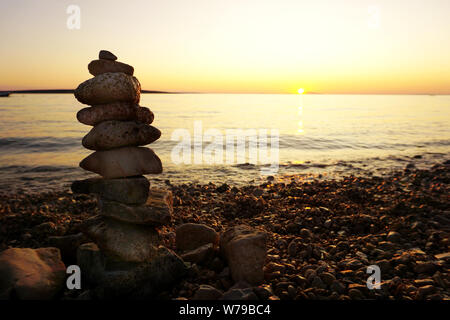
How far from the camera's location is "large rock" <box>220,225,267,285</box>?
17.5 ft

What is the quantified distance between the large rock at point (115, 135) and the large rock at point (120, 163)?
13 centimetres

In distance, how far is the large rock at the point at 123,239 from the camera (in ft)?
17.2

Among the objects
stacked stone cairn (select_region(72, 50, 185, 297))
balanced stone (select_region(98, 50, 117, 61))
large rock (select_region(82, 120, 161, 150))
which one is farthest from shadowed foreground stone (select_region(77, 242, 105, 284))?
balanced stone (select_region(98, 50, 117, 61))

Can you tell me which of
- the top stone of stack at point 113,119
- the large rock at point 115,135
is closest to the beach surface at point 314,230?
the top stone of stack at point 113,119

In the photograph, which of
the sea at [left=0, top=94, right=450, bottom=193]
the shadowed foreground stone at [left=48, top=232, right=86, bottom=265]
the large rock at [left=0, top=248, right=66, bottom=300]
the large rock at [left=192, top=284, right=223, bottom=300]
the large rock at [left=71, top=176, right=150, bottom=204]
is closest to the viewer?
the large rock at [left=0, top=248, right=66, bottom=300]

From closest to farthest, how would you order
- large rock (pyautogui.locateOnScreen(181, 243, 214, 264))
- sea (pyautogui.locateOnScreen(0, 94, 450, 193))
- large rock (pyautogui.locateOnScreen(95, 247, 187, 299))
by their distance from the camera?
1. large rock (pyautogui.locateOnScreen(95, 247, 187, 299))
2. large rock (pyautogui.locateOnScreen(181, 243, 214, 264))
3. sea (pyautogui.locateOnScreen(0, 94, 450, 193))

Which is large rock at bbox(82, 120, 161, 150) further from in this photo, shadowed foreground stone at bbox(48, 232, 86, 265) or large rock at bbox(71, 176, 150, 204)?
shadowed foreground stone at bbox(48, 232, 86, 265)

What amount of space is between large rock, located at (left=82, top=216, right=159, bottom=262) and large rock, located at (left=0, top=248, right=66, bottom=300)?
0.84 m

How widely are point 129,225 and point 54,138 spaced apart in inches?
1135

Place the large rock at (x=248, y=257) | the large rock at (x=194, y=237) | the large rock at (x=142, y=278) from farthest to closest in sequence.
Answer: the large rock at (x=194, y=237) → the large rock at (x=248, y=257) → the large rock at (x=142, y=278)

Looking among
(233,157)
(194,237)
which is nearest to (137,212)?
(194,237)

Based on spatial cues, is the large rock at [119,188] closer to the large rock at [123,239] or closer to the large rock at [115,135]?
the large rock at [123,239]

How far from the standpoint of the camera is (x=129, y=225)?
5.53m
